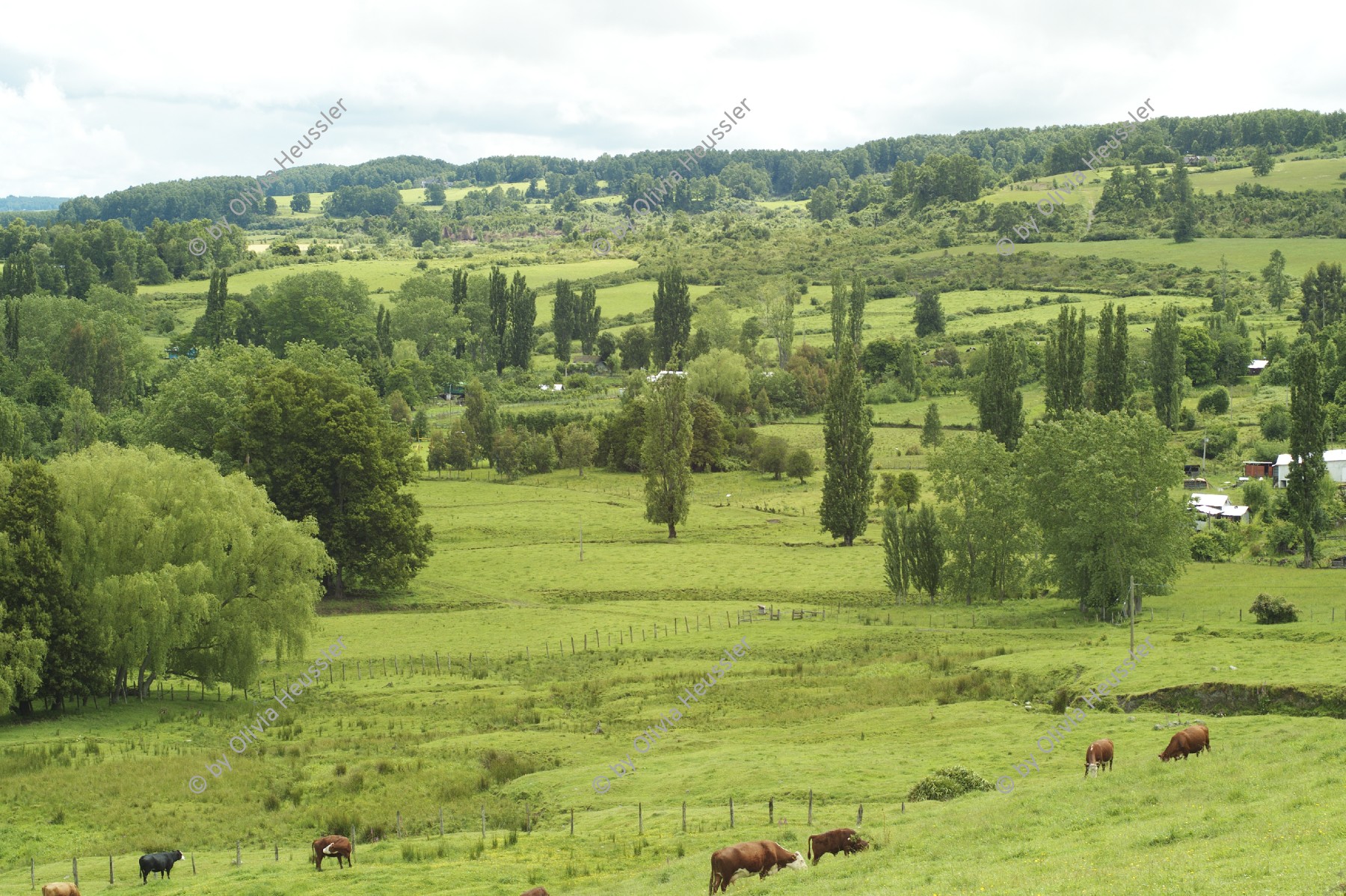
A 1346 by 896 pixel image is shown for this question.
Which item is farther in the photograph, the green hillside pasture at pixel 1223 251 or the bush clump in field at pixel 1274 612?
the green hillside pasture at pixel 1223 251

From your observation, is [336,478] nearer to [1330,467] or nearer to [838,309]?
[1330,467]

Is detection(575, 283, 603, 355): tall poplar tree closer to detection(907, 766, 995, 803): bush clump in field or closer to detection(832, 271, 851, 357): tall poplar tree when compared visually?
detection(832, 271, 851, 357): tall poplar tree

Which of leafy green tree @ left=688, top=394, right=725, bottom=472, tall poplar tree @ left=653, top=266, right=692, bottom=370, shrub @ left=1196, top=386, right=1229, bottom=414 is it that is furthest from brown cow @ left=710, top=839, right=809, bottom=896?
tall poplar tree @ left=653, top=266, right=692, bottom=370

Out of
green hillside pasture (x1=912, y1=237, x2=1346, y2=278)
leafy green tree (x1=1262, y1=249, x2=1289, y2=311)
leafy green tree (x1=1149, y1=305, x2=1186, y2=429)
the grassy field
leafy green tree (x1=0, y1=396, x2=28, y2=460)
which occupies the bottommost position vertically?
the grassy field

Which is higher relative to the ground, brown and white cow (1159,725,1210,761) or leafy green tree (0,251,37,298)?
leafy green tree (0,251,37,298)

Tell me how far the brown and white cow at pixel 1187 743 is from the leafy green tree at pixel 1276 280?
483 ft

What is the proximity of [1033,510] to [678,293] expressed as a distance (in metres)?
93.6

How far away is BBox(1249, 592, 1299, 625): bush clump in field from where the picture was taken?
51656 mm

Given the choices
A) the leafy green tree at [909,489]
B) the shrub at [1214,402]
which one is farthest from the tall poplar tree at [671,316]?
the leafy green tree at [909,489]

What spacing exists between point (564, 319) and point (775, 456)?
62792mm

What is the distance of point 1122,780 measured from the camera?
27.1m

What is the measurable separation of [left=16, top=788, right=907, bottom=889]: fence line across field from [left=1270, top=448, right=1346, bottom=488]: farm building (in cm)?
6439

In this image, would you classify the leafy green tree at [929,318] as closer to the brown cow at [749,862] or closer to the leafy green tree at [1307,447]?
the leafy green tree at [1307,447]

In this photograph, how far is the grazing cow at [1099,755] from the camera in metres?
29.5
